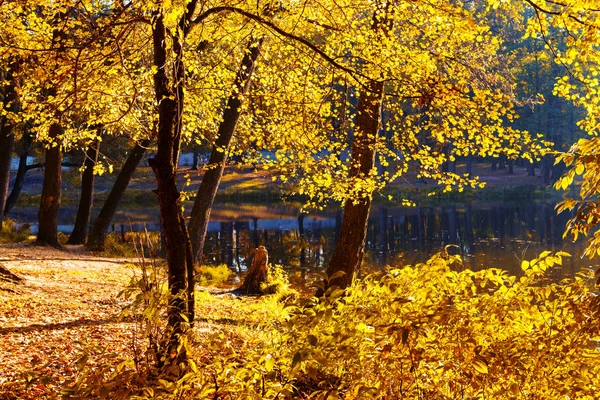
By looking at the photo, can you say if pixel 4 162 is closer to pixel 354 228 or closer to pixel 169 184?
pixel 354 228

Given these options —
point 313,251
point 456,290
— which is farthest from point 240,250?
point 456,290

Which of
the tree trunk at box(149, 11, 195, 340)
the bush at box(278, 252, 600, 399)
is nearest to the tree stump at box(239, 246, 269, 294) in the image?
the tree trunk at box(149, 11, 195, 340)

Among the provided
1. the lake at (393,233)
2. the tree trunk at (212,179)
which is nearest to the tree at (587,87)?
the tree trunk at (212,179)

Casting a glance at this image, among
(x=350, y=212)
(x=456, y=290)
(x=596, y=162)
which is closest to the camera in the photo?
(x=596, y=162)

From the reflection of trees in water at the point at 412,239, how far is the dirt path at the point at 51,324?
774cm

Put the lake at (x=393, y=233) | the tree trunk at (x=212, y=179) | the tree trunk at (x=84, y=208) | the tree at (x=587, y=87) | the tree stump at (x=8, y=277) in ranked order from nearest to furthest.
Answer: the tree at (x=587, y=87)
the tree stump at (x=8, y=277)
the tree trunk at (x=212, y=179)
the tree trunk at (x=84, y=208)
the lake at (x=393, y=233)

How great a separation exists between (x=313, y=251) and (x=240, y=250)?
8.02 ft

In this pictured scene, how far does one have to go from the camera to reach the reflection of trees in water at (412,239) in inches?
842

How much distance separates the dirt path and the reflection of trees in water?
7738mm

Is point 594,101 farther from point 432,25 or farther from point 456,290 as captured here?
point 456,290

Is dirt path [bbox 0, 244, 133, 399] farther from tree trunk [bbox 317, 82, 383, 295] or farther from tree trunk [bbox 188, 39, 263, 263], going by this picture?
tree trunk [bbox 317, 82, 383, 295]

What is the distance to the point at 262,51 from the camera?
10.2 m

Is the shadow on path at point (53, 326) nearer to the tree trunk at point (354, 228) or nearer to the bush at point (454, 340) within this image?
the tree trunk at point (354, 228)

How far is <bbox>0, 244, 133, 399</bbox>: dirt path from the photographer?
18.7 ft
